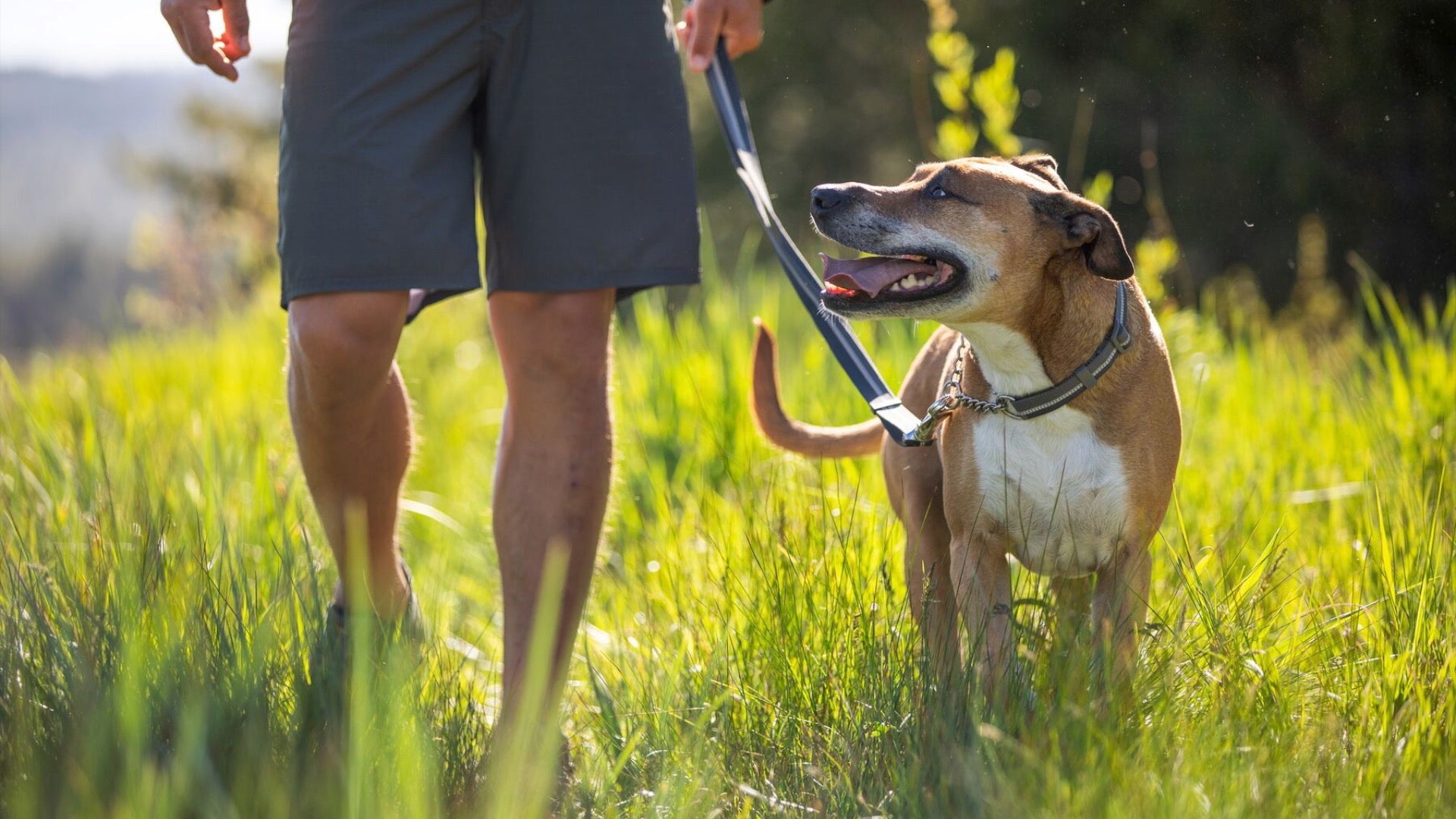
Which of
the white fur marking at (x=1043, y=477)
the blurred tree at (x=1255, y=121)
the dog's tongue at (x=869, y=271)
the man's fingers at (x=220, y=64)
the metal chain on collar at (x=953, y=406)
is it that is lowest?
the white fur marking at (x=1043, y=477)

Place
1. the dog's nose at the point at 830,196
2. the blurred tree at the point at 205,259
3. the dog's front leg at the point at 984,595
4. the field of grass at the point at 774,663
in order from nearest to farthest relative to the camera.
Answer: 1. the field of grass at the point at 774,663
2. the dog's front leg at the point at 984,595
3. the dog's nose at the point at 830,196
4. the blurred tree at the point at 205,259

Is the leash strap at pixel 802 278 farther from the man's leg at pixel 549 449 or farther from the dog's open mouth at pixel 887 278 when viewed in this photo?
the man's leg at pixel 549 449

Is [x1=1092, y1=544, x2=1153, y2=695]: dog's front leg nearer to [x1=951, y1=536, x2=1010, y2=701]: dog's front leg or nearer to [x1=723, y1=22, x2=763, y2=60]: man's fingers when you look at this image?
[x1=951, y1=536, x2=1010, y2=701]: dog's front leg

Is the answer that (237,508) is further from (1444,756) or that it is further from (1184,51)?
(1184,51)

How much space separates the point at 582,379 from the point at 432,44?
0.72 metres

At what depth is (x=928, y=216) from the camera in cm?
277

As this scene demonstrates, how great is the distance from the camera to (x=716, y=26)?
310cm

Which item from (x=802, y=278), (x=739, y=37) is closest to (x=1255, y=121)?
(x=739, y=37)

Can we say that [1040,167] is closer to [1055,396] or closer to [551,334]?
[1055,396]

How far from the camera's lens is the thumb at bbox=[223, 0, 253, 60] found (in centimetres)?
279

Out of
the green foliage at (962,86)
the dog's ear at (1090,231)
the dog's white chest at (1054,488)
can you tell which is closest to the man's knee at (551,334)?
the dog's white chest at (1054,488)

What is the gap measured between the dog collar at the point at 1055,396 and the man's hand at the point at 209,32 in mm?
1609

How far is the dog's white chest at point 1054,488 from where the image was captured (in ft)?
8.52

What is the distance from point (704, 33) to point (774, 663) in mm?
1464
